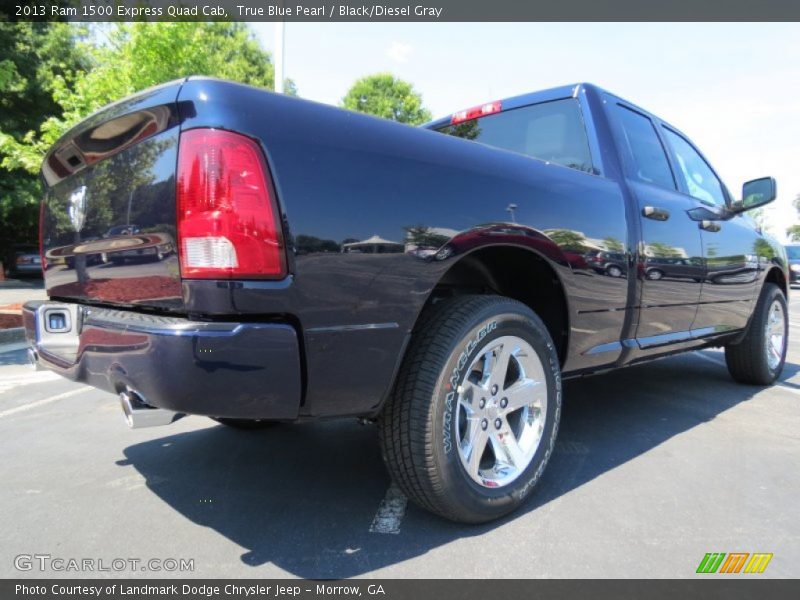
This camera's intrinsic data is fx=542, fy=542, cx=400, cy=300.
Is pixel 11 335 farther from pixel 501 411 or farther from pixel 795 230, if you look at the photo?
pixel 795 230

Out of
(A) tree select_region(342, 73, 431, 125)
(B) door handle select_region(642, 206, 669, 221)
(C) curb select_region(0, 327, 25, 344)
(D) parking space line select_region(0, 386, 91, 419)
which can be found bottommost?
(C) curb select_region(0, 327, 25, 344)

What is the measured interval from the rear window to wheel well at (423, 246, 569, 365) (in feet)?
2.58

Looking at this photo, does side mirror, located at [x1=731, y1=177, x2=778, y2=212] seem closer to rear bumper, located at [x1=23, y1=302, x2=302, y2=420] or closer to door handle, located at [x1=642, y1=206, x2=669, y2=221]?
door handle, located at [x1=642, y1=206, x2=669, y2=221]

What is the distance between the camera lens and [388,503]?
2.30 m

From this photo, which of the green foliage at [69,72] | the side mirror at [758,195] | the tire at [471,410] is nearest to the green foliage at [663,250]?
the tire at [471,410]

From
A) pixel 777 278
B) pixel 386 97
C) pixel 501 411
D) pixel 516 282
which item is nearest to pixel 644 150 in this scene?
pixel 516 282

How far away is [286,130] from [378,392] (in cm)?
87

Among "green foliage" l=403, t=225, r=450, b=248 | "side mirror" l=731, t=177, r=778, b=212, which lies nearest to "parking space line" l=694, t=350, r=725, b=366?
"side mirror" l=731, t=177, r=778, b=212

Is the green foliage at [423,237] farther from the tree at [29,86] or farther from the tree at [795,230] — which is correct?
the tree at [795,230]

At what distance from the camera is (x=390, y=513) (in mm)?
2211

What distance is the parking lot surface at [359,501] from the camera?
1895mm

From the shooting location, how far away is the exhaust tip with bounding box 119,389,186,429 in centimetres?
167

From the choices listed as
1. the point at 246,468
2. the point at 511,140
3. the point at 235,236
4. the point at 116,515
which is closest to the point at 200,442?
the point at 246,468
